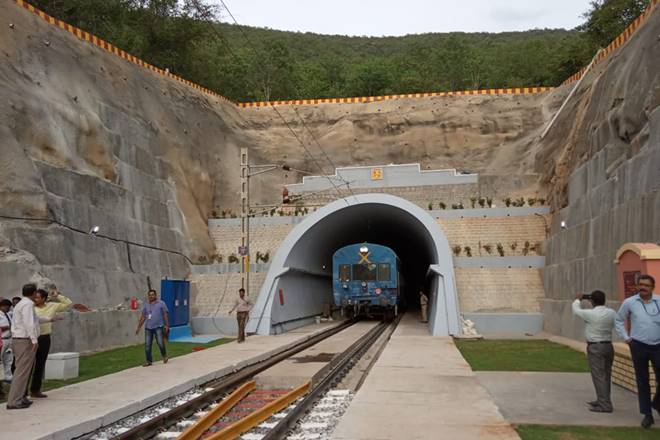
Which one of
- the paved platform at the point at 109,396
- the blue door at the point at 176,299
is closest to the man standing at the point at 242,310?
the blue door at the point at 176,299

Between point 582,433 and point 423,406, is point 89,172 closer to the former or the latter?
point 423,406

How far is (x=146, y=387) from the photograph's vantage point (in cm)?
1066

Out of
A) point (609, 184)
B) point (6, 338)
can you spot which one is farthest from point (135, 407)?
point (609, 184)

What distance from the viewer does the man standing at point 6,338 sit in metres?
10.3

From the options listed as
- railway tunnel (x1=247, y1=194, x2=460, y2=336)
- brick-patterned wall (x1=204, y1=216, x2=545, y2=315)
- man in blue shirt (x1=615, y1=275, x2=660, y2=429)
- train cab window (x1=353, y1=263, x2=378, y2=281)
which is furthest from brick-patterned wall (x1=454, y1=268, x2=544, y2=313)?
man in blue shirt (x1=615, y1=275, x2=660, y2=429)

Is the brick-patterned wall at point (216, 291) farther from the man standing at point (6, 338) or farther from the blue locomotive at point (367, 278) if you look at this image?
the man standing at point (6, 338)

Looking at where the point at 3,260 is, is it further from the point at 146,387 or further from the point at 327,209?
the point at 327,209

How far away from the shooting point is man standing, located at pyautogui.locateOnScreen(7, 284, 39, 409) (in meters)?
8.84

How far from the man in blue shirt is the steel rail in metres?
6.38

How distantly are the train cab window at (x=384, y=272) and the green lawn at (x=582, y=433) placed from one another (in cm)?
2167

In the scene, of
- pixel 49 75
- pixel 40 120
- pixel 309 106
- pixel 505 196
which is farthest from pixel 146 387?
pixel 309 106

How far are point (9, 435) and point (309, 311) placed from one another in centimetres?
2312

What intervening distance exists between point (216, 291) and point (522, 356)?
1443 cm

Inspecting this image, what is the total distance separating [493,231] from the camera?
2720 cm
